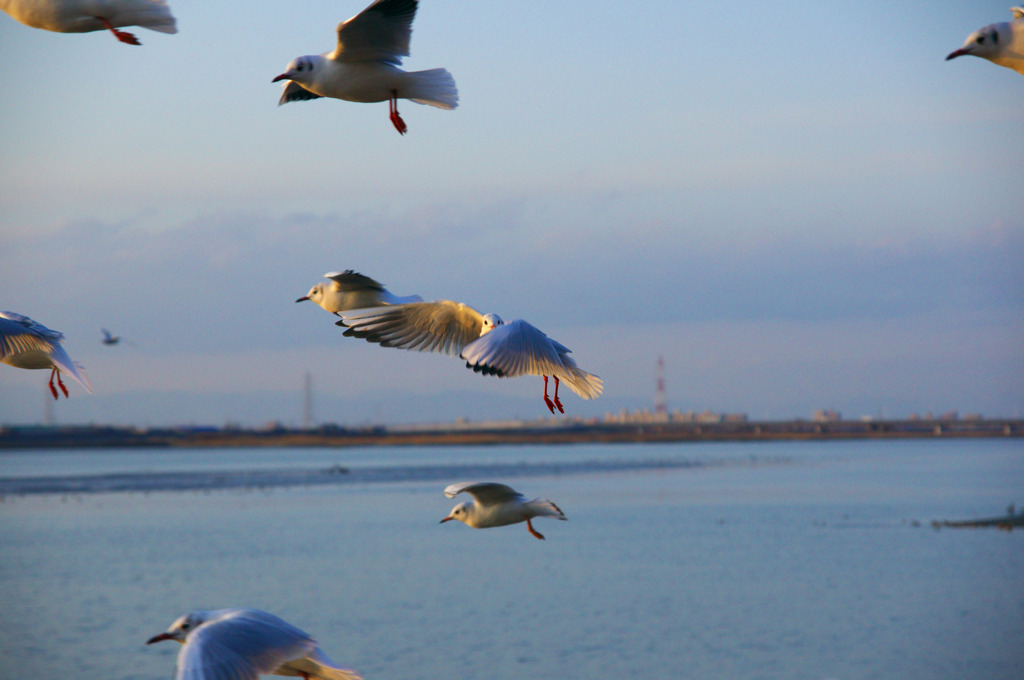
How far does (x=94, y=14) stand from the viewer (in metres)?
5.55

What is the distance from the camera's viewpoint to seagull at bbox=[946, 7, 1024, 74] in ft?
17.6

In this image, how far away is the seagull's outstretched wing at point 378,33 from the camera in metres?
5.94

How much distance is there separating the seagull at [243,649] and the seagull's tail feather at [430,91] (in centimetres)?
305

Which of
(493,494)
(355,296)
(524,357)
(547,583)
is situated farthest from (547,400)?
(547,583)

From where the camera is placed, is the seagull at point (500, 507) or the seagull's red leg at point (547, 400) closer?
the seagull's red leg at point (547, 400)

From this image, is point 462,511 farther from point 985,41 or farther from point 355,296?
Answer: point 985,41

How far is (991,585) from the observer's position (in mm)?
25578

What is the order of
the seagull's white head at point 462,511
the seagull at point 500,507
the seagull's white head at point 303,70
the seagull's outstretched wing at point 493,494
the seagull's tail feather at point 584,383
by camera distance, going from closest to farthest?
the seagull's white head at point 303,70
the seagull's tail feather at point 584,383
the seagull at point 500,507
the seagull's outstretched wing at point 493,494
the seagull's white head at point 462,511

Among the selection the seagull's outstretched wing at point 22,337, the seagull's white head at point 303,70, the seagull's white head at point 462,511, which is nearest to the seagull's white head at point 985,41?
the seagull's white head at point 303,70

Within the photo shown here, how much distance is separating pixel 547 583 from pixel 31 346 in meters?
22.5

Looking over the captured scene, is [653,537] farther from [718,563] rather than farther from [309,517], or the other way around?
[309,517]

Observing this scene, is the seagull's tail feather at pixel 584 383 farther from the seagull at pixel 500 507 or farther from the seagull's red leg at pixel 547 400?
the seagull at pixel 500 507

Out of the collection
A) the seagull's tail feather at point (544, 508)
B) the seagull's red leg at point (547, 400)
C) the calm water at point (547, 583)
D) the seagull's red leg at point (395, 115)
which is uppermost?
the seagull's red leg at point (395, 115)

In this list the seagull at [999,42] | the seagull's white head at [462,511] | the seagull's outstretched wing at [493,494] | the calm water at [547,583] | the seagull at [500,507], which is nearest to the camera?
the seagull at [999,42]
